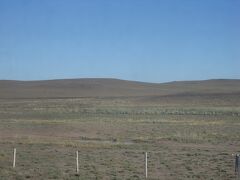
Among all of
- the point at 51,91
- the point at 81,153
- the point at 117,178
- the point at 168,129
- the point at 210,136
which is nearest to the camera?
the point at 117,178

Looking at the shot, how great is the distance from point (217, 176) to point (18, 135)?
989 inches

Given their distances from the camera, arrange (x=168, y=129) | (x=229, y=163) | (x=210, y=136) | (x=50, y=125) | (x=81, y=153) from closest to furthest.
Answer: (x=229, y=163) → (x=81, y=153) → (x=210, y=136) → (x=168, y=129) → (x=50, y=125)

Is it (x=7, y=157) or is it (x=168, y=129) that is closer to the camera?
(x=7, y=157)

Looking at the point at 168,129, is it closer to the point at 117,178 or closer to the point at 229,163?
the point at 229,163

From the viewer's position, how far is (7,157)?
26.8m

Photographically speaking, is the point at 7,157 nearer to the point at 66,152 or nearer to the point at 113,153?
the point at 66,152

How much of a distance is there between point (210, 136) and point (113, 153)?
46.0 feet

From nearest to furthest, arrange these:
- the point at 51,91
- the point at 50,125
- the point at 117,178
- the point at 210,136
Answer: the point at 117,178, the point at 210,136, the point at 50,125, the point at 51,91

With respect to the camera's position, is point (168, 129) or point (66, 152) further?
point (168, 129)

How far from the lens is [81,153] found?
2970 centimetres

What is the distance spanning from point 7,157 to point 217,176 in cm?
1142

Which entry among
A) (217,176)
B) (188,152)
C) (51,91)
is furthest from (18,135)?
(51,91)

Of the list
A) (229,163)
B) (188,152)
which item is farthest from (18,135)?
(229,163)

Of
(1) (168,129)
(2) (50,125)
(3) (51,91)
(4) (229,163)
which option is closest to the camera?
(4) (229,163)
